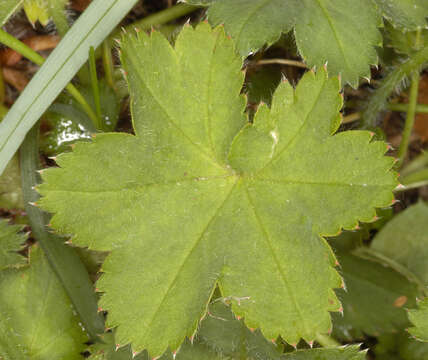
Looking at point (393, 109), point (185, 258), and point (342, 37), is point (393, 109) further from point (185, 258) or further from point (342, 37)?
point (185, 258)

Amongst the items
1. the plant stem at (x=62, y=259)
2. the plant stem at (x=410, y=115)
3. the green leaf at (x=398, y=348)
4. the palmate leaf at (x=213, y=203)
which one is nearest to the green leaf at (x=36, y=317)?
the plant stem at (x=62, y=259)

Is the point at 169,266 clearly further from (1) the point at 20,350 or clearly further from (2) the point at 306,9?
(2) the point at 306,9

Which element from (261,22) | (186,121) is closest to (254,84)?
(261,22)

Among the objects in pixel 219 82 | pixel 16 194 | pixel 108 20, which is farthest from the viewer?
pixel 16 194

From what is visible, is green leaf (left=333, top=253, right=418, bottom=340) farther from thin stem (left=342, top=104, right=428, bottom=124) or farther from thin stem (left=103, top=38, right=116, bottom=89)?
thin stem (left=103, top=38, right=116, bottom=89)

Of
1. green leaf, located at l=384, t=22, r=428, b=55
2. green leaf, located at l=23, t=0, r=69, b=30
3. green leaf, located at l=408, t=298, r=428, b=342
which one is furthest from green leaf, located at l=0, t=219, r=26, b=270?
green leaf, located at l=384, t=22, r=428, b=55

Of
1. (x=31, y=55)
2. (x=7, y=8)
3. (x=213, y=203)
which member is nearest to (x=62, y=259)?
(x=213, y=203)

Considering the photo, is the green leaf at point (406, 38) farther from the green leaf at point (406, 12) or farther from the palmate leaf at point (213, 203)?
the palmate leaf at point (213, 203)
